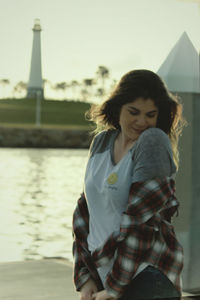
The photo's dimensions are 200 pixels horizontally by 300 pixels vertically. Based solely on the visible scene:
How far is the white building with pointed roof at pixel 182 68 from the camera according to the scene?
3.06 metres

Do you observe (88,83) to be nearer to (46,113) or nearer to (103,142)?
(46,113)

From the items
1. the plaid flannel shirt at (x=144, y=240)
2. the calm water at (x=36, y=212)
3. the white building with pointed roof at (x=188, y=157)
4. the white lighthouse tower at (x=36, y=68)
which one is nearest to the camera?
the plaid flannel shirt at (x=144, y=240)

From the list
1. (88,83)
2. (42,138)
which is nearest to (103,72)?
(88,83)

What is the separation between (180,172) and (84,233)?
1596 mm

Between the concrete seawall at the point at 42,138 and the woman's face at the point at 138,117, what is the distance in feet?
98.8

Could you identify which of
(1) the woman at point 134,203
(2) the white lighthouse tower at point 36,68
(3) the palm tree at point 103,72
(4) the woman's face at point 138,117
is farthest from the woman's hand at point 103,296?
(3) the palm tree at point 103,72

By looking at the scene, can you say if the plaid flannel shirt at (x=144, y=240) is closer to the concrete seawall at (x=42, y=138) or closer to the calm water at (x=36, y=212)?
the calm water at (x=36, y=212)

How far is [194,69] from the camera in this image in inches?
121

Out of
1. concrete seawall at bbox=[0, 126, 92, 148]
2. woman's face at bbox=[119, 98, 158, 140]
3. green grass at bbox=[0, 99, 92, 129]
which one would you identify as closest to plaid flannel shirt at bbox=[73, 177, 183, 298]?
woman's face at bbox=[119, 98, 158, 140]

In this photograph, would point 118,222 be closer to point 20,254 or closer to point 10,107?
point 20,254

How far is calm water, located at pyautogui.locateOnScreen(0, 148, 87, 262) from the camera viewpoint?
5.44 meters

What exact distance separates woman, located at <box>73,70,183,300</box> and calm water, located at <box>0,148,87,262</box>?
12.0 ft

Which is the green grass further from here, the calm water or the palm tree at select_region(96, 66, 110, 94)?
the calm water

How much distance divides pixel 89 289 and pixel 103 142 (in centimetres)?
37
